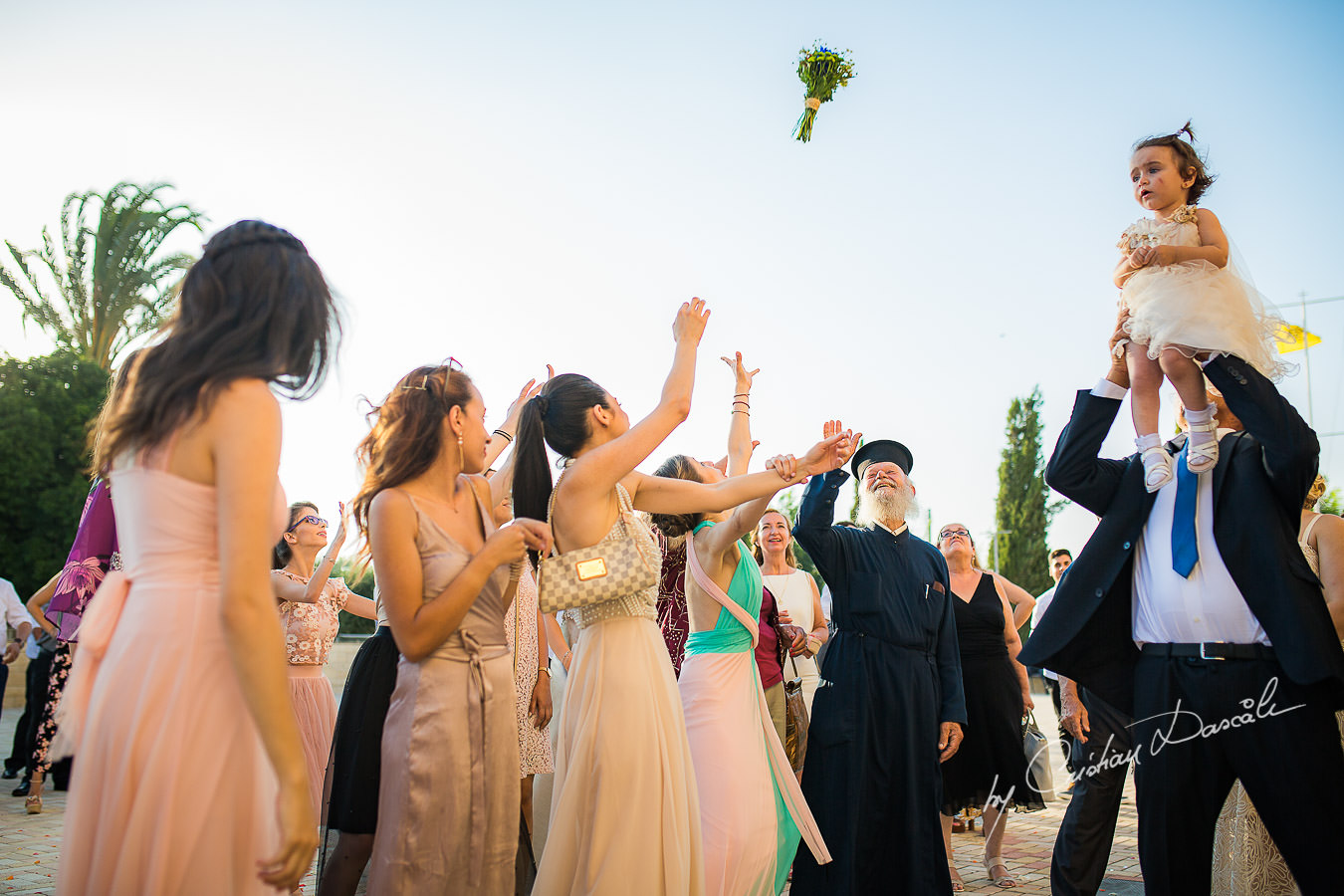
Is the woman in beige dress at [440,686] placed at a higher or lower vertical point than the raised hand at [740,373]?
lower

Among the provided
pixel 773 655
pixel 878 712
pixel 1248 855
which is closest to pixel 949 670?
pixel 878 712

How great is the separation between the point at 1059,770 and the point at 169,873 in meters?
11.4

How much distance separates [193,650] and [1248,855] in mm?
5040

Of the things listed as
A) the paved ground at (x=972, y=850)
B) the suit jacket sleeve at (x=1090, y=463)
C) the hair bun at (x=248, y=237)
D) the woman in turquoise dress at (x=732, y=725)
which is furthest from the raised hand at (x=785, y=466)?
the paved ground at (x=972, y=850)

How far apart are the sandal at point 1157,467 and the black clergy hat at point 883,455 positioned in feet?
7.40

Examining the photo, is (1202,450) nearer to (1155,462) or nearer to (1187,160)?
(1155,462)

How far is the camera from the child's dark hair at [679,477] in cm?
480

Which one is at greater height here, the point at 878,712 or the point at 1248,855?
the point at 878,712

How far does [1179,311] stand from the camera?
10.9 feet

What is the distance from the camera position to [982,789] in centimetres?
643

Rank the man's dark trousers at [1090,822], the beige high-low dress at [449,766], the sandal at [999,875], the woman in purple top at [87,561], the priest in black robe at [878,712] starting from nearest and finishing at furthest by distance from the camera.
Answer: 1. the beige high-low dress at [449,766]
2. the man's dark trousers at [1090,822]
3. the priest in black robe at [878,712]
4. the woman in purple top at [87,561]
5. the sandal at [999,875]

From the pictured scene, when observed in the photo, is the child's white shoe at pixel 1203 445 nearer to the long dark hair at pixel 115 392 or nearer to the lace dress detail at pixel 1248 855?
the lace dress detail at pixel 1248 855

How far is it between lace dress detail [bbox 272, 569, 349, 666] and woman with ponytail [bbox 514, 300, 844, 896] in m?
3.28

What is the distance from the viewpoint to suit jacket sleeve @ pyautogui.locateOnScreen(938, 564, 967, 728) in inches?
199
